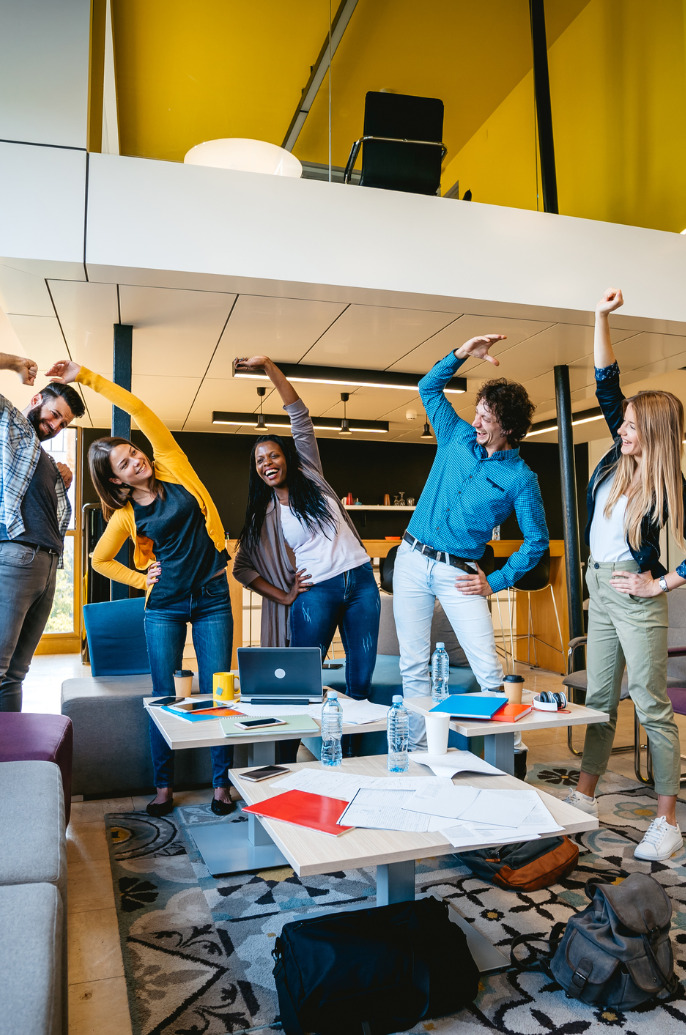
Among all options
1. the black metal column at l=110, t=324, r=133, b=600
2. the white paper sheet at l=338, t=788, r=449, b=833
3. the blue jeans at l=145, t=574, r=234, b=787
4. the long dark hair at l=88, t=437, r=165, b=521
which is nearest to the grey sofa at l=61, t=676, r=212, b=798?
the blue jeans at l=145, t=574, r=234, b=787

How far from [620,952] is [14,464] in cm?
262

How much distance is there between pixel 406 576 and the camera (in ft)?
9.61

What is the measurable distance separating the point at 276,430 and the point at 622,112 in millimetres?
5057

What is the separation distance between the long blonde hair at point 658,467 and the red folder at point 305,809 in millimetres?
1585

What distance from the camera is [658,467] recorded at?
265cm

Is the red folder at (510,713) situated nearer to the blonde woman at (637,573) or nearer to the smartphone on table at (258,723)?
the blonde woman at (637,573)

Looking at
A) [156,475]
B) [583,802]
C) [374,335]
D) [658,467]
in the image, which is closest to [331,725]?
[583,802]

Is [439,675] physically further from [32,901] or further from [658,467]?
[32,901]

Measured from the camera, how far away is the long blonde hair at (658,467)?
264 centimetres

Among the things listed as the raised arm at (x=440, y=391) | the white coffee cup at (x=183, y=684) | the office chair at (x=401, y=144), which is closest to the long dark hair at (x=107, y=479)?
the white coffee cup at (x=183, y=684)

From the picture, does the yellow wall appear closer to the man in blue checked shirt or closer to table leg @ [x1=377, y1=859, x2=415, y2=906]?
the man in blue checked shirt

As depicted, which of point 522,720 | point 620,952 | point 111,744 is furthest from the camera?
point 111,744

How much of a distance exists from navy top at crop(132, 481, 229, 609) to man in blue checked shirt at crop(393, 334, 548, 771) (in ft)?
2.70

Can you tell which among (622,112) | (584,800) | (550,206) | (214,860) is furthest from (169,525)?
(622,112)
